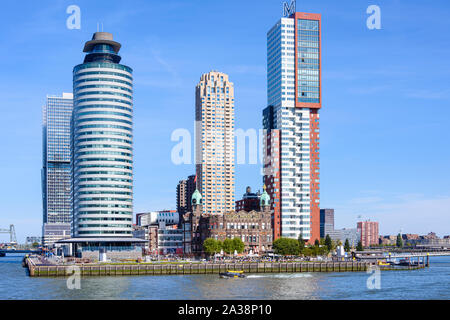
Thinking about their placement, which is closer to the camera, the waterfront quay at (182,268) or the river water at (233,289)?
the river water at (233,289)

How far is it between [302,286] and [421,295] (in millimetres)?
26545

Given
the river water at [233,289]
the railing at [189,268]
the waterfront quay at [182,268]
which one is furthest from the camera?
the railing at [189,268]

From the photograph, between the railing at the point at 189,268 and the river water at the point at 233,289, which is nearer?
the river water at the point at 233,289

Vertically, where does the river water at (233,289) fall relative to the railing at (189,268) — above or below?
above

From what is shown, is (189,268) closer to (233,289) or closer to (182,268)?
(182,268)

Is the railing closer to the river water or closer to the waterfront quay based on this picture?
the waterfront quay

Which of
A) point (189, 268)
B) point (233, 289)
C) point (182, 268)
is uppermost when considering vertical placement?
point (233, 289)

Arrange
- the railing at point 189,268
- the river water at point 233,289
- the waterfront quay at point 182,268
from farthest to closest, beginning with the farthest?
the railing at point 189,268
the waterfront quay at point 182,268
the river water at point 233,289

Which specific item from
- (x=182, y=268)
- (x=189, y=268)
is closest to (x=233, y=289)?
(x=182, y=268)

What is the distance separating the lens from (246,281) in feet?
483

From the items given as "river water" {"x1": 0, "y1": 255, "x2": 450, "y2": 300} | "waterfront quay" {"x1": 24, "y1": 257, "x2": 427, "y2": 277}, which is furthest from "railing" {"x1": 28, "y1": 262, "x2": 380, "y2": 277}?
"river water" {"x1": 0, "y1": 255, "x2": 450, "y2": 300}

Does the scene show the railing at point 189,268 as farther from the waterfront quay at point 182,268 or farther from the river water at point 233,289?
the river water at point 233,289

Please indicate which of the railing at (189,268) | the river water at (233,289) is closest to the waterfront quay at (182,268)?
the railing at (189,268)
